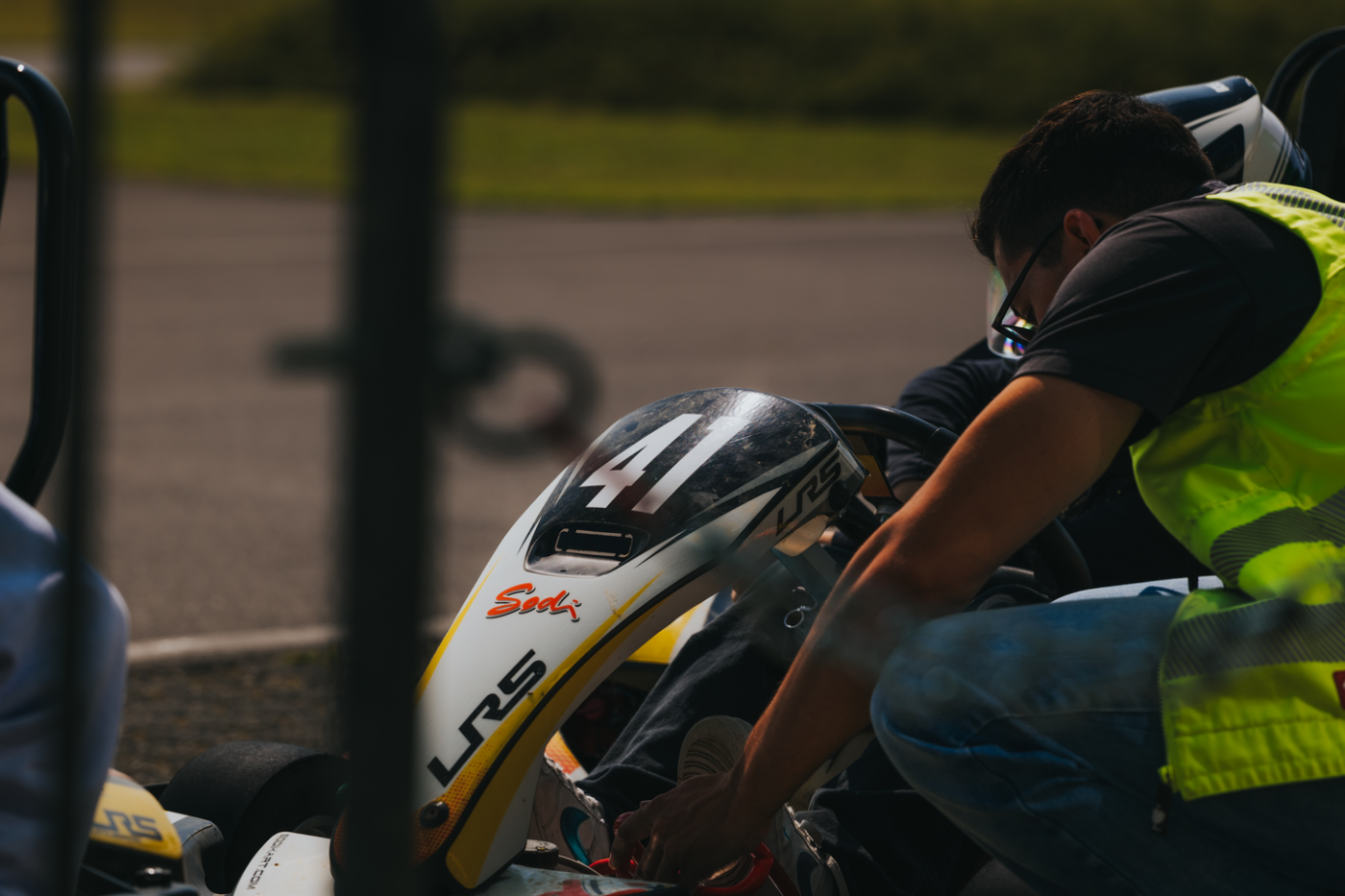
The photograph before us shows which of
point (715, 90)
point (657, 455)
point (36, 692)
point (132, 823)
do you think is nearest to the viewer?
point (36, 692)

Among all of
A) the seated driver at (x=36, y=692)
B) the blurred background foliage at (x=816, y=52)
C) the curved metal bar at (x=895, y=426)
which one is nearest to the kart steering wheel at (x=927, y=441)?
the curved metal bar at (x=895, y=426)

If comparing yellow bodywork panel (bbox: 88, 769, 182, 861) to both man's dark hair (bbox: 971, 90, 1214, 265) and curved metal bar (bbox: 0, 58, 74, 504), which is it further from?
man's dark hair (bbox: 971, 90, 1214, 265)

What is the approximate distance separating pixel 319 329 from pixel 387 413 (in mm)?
394

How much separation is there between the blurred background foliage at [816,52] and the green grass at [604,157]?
3.11 feet

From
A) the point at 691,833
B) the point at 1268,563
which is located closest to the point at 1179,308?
the point at 1268,563

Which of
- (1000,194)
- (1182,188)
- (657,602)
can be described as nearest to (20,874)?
(657,602)

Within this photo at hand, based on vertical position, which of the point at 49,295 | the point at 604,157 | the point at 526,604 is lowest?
the point at 604,157

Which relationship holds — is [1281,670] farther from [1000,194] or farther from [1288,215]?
[1000,194]

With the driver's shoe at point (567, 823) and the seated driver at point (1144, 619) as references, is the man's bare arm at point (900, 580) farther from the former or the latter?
the driver's shoe at point (567, 823)

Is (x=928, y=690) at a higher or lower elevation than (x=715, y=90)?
higher

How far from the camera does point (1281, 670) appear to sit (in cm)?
139

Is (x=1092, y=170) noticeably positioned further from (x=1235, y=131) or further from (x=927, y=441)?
(x=1235, y=131)

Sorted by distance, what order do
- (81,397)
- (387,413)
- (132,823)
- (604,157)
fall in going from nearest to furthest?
(387,413) < (81,397) < (132,823) < (604,157)

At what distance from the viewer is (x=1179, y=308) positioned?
1.39m
